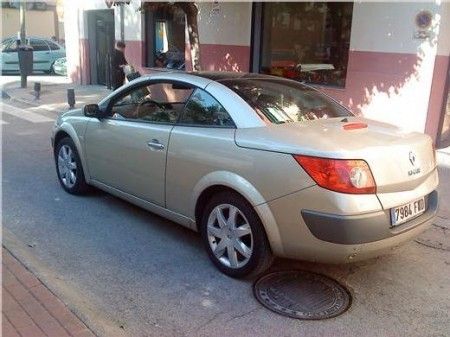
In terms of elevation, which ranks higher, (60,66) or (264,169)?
(264,169)

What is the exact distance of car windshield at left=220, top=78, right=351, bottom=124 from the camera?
3824mm

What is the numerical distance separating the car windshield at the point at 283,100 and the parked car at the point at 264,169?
0.01 metres

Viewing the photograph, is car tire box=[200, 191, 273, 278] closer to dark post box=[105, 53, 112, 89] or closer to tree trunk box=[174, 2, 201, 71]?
tree trunk box=[174, 2, 201, 71]

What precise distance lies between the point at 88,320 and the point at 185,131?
65.1 inches

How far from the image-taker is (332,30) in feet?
30.4

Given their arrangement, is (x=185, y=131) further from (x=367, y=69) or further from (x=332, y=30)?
(x=332, y=30)

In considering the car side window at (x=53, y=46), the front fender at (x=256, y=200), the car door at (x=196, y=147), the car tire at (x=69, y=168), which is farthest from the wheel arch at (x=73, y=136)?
the car side window at (x=53, y=46)

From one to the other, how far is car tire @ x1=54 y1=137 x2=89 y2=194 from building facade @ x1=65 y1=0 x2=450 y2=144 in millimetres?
4066

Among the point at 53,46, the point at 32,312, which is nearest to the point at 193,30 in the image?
the point at 32,312

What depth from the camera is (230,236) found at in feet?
12.2

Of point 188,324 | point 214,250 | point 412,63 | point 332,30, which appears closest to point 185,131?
point 214,250

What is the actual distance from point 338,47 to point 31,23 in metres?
30.5

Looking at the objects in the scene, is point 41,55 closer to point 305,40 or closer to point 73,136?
point 305,40

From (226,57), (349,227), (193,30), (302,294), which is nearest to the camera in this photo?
(349,227)
